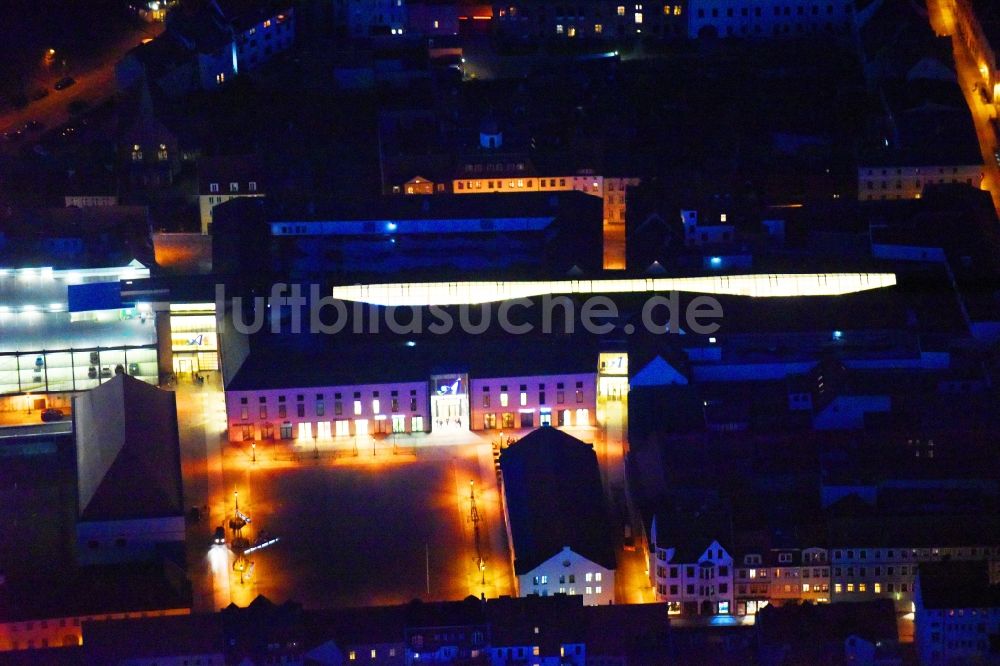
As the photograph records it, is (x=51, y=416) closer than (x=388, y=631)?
No

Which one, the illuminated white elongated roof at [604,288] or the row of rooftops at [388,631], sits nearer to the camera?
the row of rooftops at [388,631]

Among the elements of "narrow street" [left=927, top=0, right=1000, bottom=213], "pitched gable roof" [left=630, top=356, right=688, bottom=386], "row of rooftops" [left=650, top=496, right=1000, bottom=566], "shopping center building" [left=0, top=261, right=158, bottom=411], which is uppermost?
"narrow street" [left=927, top=0, right=1000, bottom=213]

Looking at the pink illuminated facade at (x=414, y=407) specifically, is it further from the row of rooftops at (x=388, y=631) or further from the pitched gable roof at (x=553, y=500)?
the row of rooftops at (x=388, y=631)

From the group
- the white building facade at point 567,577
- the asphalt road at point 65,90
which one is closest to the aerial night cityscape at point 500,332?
the white building facade at point 567,577

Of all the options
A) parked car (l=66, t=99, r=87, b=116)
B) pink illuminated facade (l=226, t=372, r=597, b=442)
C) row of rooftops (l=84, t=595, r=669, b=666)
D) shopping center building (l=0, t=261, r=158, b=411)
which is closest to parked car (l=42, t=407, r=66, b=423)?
shopping center building (l=0, t=261, r=158, b=411)

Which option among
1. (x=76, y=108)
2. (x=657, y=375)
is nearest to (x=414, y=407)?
(x=657, y=375)

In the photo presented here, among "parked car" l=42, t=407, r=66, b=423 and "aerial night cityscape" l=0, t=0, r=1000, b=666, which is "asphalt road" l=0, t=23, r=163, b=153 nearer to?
"aerial night cityscape" l=0, t=0, r=1000, b=666

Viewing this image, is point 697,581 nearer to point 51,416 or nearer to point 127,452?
point 127,452
